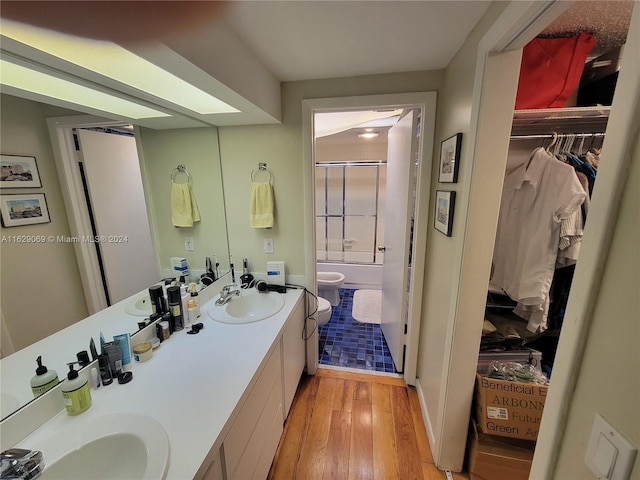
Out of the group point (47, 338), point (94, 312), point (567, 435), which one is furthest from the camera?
point (94, 312)

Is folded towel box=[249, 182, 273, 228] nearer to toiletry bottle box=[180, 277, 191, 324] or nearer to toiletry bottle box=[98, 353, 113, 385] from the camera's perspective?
toiletry bottle box=[180, 277, 191, 324]

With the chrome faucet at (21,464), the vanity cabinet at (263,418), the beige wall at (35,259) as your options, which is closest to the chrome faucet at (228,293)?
the vanity cabinet at (263,418)

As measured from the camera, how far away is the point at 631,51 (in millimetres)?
452

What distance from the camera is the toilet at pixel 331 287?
135 inches

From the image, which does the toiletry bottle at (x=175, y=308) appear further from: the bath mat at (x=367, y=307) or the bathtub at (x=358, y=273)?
the bathtub at (x=358, y=273)

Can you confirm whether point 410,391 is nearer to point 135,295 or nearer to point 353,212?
point 135,295

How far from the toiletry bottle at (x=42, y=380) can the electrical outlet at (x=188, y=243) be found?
90 centimetres

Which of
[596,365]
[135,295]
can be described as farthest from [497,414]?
[135,295]

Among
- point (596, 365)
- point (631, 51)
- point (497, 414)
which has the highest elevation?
point (631, 51)

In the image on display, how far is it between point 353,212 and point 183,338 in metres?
3.27

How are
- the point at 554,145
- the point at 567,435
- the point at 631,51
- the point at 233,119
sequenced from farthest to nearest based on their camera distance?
the point at 233,119, the point at 554,145, the point at 567,435, the point at 631,51

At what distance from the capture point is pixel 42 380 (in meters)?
0.84

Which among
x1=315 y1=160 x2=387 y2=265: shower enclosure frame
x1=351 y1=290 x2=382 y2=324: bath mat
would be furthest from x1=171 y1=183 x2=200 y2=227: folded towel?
x1=315 y1=160 x2=387 y2=265: shower enclosure frame

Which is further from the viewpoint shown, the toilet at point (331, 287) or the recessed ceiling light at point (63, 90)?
the toilet at point (331, 287)
